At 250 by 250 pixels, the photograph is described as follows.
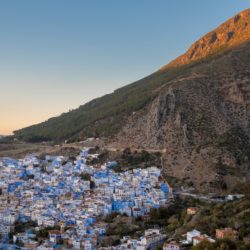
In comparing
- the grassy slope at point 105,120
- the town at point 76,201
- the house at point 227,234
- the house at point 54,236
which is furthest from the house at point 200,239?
the grassy slope at point 105,120

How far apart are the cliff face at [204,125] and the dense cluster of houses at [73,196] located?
185 inches

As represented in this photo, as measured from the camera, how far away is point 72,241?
3288 centimetres

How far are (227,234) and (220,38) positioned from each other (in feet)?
234

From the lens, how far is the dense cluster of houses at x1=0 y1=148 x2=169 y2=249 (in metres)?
35.2

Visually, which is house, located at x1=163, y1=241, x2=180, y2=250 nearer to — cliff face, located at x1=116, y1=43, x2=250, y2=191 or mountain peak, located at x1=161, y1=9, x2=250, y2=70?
cliff face, located at x1=116, y1=43, x2=250, y2=191

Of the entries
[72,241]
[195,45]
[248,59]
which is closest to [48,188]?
[72,241]

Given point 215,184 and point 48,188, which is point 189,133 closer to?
point 215,184

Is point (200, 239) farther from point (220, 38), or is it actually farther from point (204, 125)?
point (220, 38)

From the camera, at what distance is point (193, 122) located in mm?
55281

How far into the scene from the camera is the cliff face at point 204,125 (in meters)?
47.3

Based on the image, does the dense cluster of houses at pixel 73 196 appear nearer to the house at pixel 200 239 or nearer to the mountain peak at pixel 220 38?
the house at pixel 200 239

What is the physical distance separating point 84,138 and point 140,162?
1533cm

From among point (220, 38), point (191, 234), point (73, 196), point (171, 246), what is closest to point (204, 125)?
point (73, 196)

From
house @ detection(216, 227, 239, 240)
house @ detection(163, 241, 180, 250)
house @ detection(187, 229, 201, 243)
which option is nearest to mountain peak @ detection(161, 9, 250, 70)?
house @ detection(187, 229, 201, 243)
